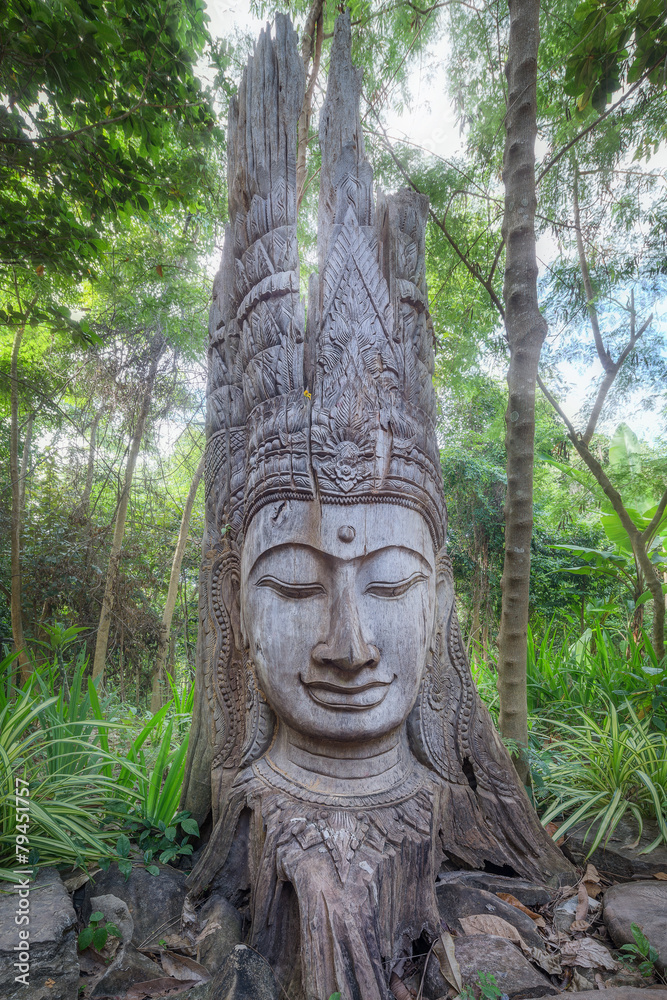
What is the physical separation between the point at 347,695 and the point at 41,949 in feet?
4.39

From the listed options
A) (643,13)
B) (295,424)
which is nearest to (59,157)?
(295,424)

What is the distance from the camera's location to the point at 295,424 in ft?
7.98

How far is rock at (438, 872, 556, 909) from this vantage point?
90.6 inches

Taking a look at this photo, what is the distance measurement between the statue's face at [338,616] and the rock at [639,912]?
3.78 ft

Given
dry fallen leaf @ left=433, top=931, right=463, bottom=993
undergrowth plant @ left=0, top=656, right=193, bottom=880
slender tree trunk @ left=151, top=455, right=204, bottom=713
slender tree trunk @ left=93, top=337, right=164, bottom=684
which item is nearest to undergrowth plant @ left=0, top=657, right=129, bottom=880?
undergrowth plant @ left=0, top=656, right=193, bottom=880

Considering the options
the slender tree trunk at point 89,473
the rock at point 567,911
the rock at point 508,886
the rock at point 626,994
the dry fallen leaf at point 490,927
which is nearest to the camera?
the rock at point 626,994

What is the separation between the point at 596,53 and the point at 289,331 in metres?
2.32

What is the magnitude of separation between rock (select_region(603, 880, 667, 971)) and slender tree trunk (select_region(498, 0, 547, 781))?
805 mm

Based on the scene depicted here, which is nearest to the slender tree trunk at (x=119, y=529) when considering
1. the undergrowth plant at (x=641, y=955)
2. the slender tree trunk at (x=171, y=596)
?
the slender tree trunk at (x=171, y=596)

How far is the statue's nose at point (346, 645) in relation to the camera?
2.08 metres

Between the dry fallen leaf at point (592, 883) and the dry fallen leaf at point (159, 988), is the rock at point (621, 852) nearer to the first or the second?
the dry fallen leaf at point (592, 883)

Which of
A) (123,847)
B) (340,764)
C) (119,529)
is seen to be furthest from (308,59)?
(123,847)

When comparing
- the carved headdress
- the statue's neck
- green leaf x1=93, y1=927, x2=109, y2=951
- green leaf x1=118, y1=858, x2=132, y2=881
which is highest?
the carved headdress

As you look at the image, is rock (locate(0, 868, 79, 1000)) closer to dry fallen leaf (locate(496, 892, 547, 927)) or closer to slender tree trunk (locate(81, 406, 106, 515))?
dry fallen leaf (locate(496, 892, 547, 927))
